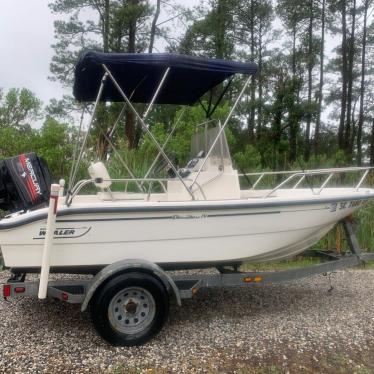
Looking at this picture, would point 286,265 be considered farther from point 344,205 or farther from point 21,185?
point 21,185

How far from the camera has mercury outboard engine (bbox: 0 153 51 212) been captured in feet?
14.4

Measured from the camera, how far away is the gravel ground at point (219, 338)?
145 inches

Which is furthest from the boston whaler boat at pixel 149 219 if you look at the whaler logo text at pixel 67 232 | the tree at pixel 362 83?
the tree at pixel 362 83

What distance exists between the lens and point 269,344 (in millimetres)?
4043

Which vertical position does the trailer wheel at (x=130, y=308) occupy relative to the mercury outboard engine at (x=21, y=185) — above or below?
below

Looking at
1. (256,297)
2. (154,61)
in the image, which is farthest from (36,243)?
(256,297)

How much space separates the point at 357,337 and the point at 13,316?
3402 millimetres

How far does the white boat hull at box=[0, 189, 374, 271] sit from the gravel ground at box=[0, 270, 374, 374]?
0.66 metres

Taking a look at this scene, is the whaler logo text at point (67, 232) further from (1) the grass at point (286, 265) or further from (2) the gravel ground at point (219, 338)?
(1) the grass at point (286, 265)

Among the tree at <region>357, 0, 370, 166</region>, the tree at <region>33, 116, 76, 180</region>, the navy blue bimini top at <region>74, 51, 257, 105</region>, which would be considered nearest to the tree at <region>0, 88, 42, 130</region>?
the tree at <region>33, 116, 76, 180</region>

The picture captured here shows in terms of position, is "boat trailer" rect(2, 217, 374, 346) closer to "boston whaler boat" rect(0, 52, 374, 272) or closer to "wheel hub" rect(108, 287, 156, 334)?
"wheel hub" rect(108, 287, 156, 334)

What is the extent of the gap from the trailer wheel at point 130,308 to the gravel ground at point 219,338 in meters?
0.13

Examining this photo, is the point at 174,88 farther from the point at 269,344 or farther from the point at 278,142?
the point at 278,142

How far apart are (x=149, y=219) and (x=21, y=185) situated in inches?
52.0
